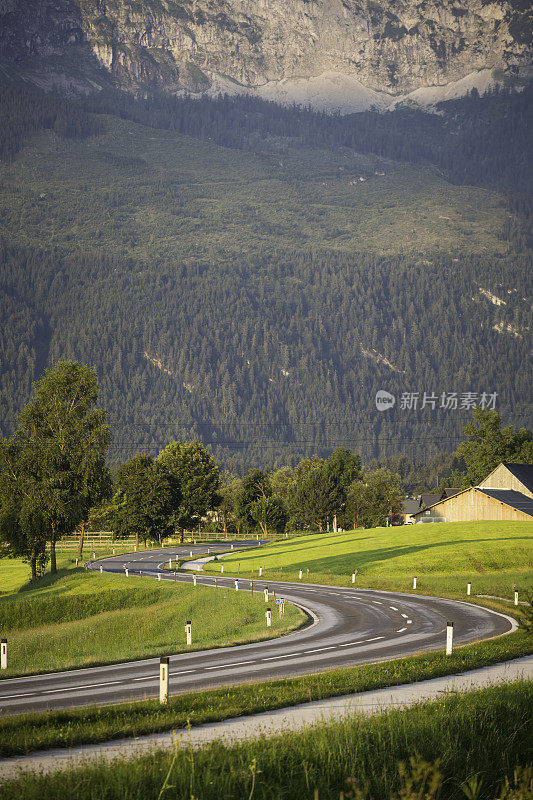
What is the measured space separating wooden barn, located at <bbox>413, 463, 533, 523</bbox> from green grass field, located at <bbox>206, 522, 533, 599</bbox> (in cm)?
1039

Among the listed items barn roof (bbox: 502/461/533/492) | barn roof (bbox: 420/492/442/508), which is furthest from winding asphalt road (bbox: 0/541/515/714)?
barn roof (bbox: 420/492/442/508)

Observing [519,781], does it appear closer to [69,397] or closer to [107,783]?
[107,783]

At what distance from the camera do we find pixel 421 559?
74.1 meters

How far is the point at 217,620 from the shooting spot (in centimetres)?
4244

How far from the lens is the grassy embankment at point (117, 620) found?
3600cm

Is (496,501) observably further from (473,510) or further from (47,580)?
(47,580)

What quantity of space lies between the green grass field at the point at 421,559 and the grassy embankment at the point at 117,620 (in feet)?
46.6

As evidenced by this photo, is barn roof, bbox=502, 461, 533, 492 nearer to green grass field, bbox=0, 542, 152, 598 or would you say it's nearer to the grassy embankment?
green grass field, bbox=0, 542, 152, 598

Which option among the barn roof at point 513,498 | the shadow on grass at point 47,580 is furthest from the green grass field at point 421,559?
the shadow on grass at point 47,580

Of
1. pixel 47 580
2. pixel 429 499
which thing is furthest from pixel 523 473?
pixel 47 580

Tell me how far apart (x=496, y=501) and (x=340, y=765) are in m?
102

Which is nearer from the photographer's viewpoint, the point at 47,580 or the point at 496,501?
the point at 47,580

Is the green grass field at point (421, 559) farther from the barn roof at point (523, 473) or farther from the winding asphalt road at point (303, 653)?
the barn roof at point (523, 473)

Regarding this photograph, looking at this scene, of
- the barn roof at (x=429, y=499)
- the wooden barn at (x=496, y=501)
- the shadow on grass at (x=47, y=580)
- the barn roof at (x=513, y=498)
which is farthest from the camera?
the barn roof at (x=429, y=499)
